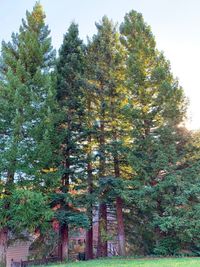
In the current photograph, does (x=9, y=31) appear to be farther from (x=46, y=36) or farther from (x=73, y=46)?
(x=73, y=46)

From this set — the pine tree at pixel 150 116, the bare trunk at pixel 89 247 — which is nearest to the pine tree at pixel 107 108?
the bare trunk at pixel 89 247

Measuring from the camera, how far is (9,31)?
56.1 feet

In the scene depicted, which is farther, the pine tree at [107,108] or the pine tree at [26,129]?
the pine tree at [107,108]

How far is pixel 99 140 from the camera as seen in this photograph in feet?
60.0

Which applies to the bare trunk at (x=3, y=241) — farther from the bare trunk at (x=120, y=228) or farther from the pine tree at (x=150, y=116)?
the pine tree at (x=150, y=116)

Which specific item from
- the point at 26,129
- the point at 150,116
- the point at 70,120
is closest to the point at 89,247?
the point at 70,120

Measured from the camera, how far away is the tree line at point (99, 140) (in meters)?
13.7

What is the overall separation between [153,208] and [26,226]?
21.0ft

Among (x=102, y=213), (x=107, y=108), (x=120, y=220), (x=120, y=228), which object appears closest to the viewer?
(x=120, y=228)

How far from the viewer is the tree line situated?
13.7 m

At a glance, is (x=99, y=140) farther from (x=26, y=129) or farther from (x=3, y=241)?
(x=3, y=241)

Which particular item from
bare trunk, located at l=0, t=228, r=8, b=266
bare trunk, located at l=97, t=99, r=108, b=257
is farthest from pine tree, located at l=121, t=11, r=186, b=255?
bare trunk, located at l=0, t=228, r=8, b=266

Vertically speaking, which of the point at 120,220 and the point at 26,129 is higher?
the point at 26,129

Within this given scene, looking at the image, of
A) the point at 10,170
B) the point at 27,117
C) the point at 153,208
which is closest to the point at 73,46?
the point at 27,117
